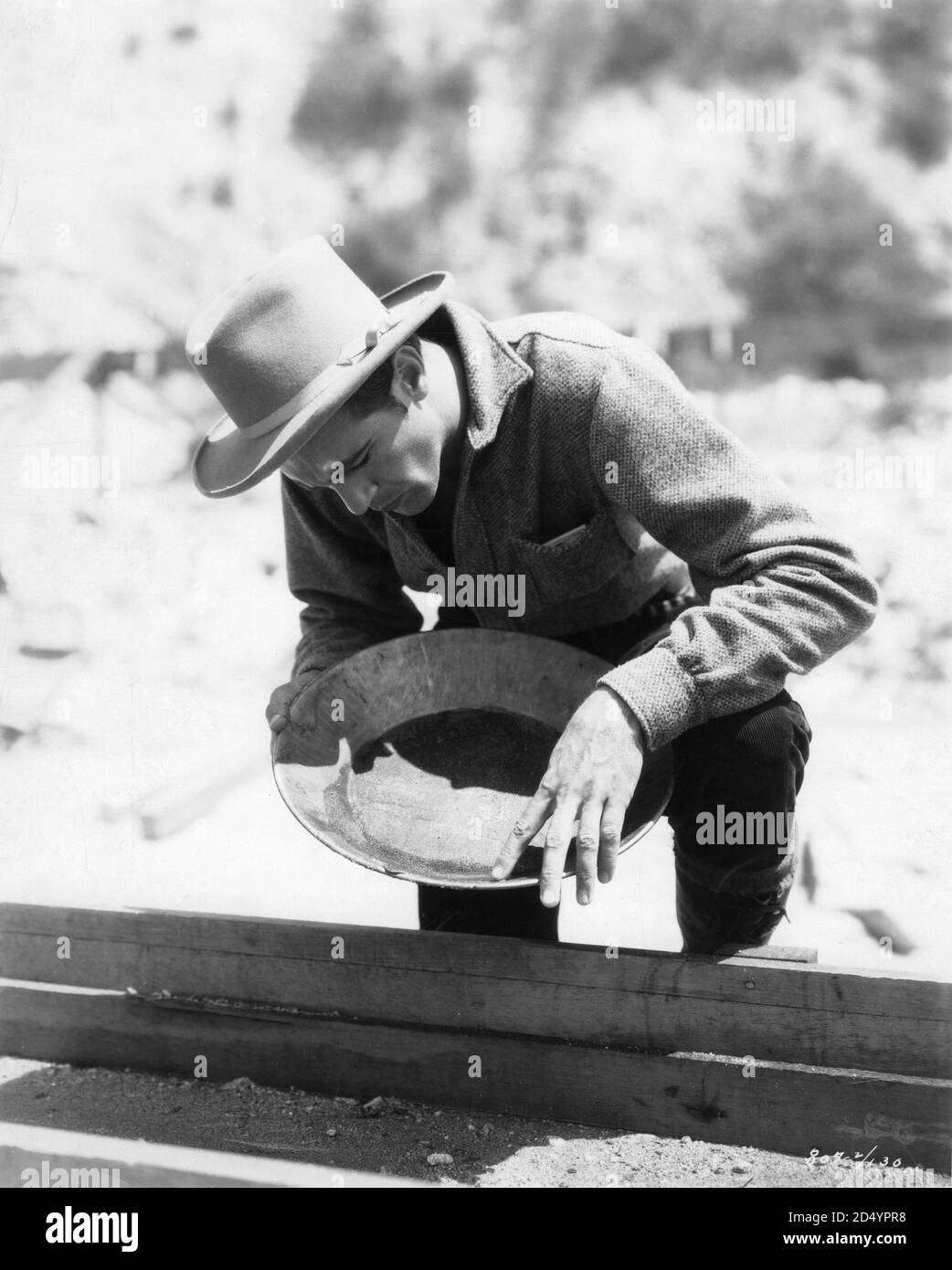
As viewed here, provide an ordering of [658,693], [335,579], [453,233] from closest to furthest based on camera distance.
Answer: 1. [658,693]
2. [335,579]
3. [453,233]

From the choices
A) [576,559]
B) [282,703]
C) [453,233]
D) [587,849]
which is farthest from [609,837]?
[453,233]

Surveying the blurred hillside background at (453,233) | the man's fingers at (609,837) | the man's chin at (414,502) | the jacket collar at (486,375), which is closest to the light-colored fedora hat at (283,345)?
the jacket collar at (486,375)

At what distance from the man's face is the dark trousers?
1.88 feet

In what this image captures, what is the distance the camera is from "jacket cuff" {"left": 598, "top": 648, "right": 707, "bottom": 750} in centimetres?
162

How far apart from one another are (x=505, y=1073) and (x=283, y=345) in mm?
1120

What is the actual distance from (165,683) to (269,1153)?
2644mm

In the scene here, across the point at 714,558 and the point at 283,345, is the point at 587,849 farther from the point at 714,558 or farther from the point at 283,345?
the point at 283,345

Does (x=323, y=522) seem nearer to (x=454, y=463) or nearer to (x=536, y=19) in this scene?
(x=454, y=463)

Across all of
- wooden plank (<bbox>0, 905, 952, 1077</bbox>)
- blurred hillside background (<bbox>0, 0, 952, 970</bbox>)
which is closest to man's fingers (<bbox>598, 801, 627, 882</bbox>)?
wooden plank (<bbox>0, 905, 952, 1077</bbox>)

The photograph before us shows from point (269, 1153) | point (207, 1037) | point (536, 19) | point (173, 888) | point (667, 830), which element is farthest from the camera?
point (536, 19)

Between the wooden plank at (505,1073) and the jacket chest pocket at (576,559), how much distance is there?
730 mm

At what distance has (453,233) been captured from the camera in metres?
5.21

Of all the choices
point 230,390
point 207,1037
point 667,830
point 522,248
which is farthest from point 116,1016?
point 522,248

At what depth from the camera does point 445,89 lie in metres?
5.11
